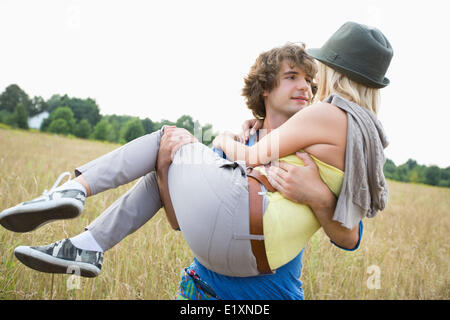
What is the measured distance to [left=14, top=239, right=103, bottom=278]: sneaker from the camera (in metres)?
1.44

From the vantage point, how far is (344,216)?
1.42 meters

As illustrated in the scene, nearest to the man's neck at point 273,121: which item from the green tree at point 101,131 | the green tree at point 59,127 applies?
the green tree at point 101,131

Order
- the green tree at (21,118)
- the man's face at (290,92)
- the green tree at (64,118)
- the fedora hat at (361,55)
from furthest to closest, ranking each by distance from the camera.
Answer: the green tree at (64,118) < the green tree at (21,118) < the man's face at (290,92) < the fedora hat at (361,55)

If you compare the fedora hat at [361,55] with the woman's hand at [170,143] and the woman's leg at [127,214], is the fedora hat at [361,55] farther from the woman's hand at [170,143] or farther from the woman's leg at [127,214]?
the woman's leg at [127,214]

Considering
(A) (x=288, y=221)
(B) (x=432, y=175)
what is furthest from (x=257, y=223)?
(B) (x=432, y=175)

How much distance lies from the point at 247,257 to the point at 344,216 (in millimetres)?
462

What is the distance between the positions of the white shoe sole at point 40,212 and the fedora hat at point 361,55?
53.1 inches

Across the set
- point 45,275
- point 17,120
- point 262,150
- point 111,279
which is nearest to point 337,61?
point 262,150

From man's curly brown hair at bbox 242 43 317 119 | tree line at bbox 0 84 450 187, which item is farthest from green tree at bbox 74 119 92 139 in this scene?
man's curly brown hair at bbox 242 43 317 119

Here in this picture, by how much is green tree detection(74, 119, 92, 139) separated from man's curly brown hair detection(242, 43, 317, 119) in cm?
4566

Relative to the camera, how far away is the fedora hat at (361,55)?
1.57m

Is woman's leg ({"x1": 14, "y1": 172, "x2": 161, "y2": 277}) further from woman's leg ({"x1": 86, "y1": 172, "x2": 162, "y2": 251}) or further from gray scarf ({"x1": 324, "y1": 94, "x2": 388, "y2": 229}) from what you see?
gray scarf ({"x1": 324, "y1": 94, "x2": 388, "y2": 229})

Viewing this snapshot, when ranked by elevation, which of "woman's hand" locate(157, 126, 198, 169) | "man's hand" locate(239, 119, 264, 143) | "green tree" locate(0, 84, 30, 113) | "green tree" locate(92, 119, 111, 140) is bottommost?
"woman's hand" locate(157, 126, 198, 169)

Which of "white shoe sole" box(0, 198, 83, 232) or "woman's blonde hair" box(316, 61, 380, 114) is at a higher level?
"woman's blonde hair" box(316, 61, 380, 114)
